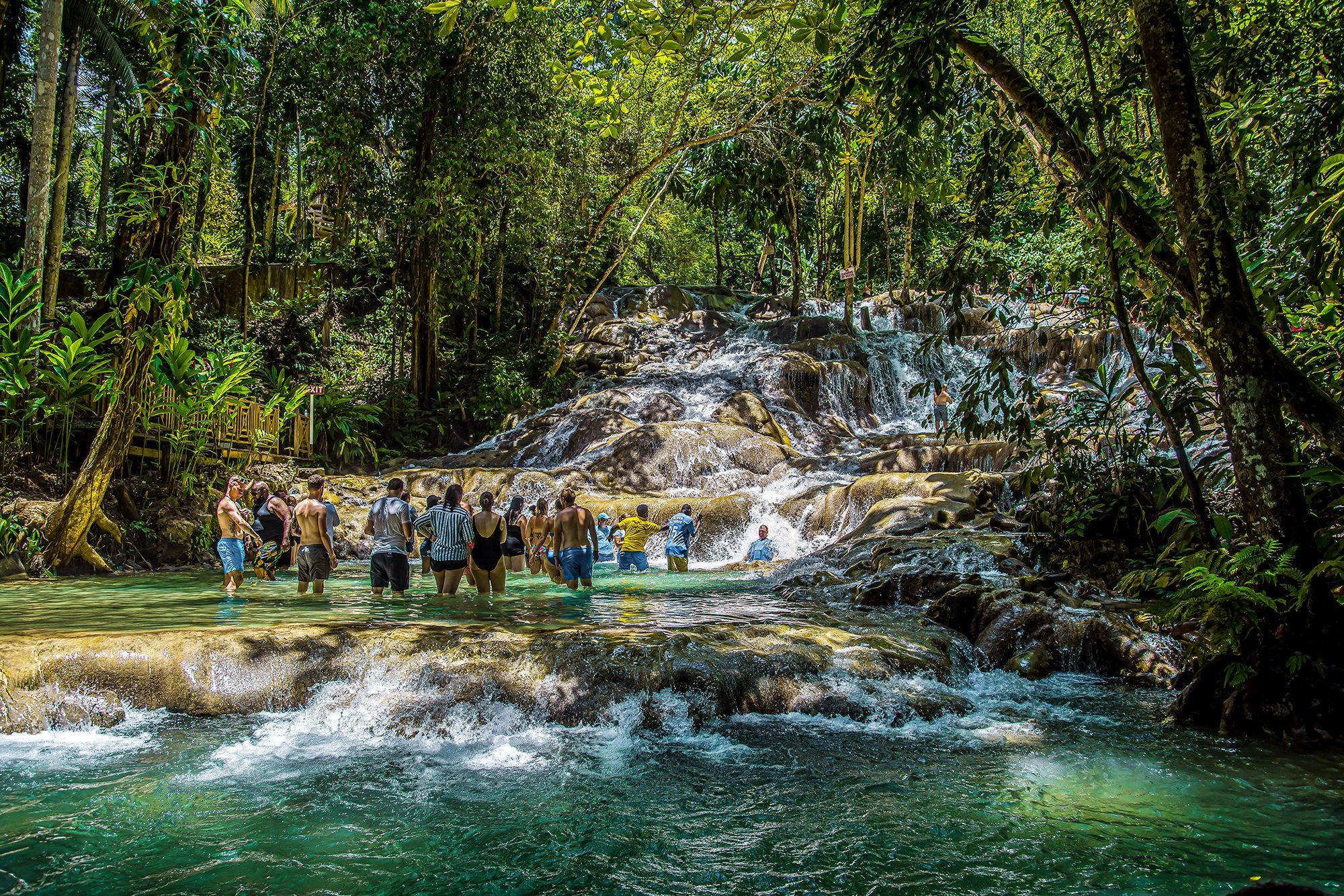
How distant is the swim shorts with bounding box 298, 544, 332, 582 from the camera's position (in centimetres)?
1021

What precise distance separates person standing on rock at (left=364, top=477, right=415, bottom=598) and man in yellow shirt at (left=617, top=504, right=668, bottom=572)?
374 centimetres

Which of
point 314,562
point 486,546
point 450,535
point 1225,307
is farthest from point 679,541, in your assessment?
point 1225,307

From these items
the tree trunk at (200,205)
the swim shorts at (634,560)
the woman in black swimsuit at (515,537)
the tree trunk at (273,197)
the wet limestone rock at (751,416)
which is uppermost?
the tree trunk at (273,197)

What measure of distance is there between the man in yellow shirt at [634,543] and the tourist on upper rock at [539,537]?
3.98ft

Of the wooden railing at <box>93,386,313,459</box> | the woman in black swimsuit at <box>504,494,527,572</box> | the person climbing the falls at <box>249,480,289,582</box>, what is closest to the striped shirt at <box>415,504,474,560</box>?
the woman in black swimsuit at <box>504,494,527,572</box>

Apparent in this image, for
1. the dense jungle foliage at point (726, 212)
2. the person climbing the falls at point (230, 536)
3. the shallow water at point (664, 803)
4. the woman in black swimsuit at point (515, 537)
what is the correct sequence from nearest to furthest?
1. the shallow water at point (664, 803)
2. the dense jungle foliage at point (726, 212)
3. the person climbing the falls at point (230, 536)
4. the woman in black swimsuit at point (515, 537)

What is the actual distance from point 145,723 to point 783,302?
29.2 metres

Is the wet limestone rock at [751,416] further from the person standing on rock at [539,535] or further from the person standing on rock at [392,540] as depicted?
the person standing on rock at [392,540]

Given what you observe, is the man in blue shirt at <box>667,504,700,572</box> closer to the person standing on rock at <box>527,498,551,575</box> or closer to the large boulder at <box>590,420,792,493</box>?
the person standing on rock at <box>527,498,551,575</box>

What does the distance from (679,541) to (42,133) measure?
44.0 ft

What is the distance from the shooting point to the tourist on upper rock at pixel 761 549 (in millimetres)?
13594

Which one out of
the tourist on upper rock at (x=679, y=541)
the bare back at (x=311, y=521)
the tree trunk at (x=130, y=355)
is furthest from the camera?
the tourist on upper rock at (x=679, y=541)

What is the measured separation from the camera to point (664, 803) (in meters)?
4.69

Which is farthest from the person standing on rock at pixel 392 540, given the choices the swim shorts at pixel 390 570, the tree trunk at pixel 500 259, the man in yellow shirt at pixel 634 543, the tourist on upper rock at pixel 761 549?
the tree trunk at pixel 500 259
